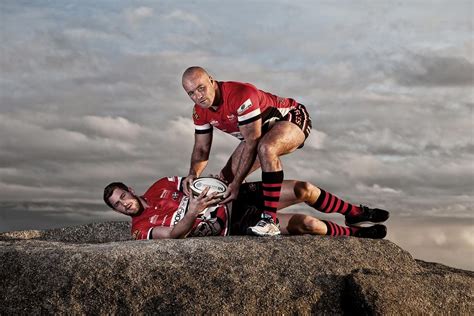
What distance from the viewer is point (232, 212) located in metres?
8.16

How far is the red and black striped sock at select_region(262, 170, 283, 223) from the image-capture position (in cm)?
764

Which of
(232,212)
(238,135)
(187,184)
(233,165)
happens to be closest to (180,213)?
(187,184)

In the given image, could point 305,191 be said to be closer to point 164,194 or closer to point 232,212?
point 232,212

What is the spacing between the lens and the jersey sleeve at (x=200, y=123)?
8328 mm

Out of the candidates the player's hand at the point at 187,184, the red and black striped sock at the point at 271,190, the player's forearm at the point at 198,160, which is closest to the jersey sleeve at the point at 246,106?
the red and black striped sock at the point at 271,190

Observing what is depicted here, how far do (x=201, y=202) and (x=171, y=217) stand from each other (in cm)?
67

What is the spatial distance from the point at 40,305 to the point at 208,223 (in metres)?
2.21

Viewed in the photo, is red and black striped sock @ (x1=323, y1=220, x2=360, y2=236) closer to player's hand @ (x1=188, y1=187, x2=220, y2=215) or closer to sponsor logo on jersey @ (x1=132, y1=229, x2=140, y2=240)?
player's hand @ (x1=188, y1=187, x2=220, y2=215)

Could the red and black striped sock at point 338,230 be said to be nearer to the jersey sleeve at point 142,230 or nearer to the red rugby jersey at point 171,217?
the red rugby jersey at point 171,217

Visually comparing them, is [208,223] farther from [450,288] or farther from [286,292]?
[450,288]

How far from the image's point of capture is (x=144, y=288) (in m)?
6.21

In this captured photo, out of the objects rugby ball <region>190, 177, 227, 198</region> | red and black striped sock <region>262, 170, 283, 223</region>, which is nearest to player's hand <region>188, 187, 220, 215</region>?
rugby ball <region>190, 177, 227, 198</region>

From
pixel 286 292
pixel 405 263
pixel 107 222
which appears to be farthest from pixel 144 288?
pixel 107 222

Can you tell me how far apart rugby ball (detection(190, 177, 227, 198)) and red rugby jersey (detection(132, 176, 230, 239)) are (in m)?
0.26
